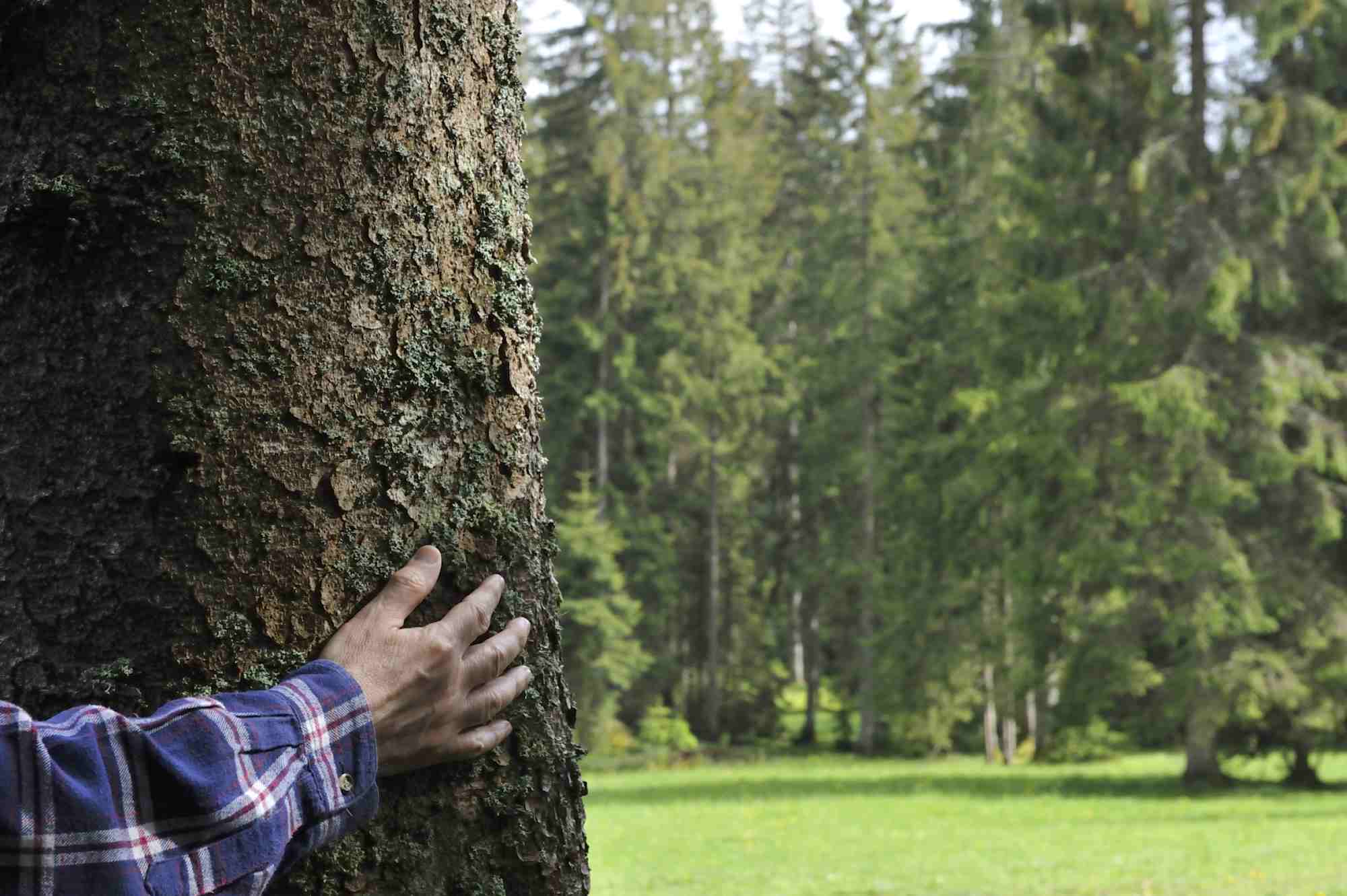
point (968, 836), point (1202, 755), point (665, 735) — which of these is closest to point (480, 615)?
point (968, 836)

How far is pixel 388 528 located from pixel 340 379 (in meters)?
0.19

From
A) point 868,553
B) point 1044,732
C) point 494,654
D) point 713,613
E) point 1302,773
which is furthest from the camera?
point 713,613

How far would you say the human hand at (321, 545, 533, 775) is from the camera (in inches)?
62.7

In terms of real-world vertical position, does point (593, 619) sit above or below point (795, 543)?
below

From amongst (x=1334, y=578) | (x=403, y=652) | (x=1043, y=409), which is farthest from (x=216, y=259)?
(x=1334, y=578)

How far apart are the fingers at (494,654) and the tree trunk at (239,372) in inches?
3.1

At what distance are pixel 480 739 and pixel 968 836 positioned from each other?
13.9 metres

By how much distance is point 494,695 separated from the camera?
172 centimetres

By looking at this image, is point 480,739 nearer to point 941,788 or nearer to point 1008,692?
point 941,788

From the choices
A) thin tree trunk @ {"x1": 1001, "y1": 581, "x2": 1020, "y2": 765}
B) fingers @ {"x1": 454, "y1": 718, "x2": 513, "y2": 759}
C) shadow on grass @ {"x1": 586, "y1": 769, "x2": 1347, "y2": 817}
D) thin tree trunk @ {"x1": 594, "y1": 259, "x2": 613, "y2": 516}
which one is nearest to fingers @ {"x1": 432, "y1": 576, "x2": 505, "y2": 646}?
fingers @ {"x1": 454, "y1": 718, "x2": 513, "y2": 759}

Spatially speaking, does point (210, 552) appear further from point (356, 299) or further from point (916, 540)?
point (916, 540)

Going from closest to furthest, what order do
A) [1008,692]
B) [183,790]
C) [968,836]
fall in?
[183,790] → [968,836] → [1008,692]

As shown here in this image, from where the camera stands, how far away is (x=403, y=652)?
162cm

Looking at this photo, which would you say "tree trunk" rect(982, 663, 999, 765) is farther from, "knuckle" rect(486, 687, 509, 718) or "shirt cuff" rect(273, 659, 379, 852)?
"shirt cuff" rect(273, 659, 379, 852)
